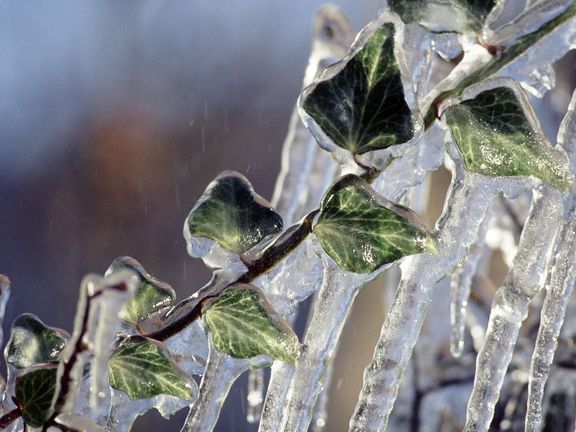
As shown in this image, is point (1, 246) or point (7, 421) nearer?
point (7, 421)

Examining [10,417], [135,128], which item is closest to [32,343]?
[10,417]

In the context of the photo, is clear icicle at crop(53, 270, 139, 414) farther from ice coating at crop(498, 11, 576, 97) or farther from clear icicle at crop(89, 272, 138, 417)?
ice coating at crop(498, 11, 576, 97)

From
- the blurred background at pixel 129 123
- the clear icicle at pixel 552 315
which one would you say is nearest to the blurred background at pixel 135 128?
the blurred background at pixel 129 123

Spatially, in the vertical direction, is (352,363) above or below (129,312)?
below

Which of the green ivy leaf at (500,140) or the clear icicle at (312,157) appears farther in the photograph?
the clear icicle at (312,157)

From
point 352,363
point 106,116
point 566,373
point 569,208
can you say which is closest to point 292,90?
point 106,116

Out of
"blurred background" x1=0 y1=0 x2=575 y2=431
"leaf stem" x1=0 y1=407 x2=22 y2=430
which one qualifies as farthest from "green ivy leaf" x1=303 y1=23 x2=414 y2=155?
"blurred background" x1=0 y1=0 x2=575 y2=431

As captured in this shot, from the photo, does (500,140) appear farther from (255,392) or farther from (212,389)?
(255,392)

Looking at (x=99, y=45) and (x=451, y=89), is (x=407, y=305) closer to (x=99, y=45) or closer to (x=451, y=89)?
(x=451, y=89)

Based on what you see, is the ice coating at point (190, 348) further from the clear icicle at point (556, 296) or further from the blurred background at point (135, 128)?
the blurred background at point (135, 128)
